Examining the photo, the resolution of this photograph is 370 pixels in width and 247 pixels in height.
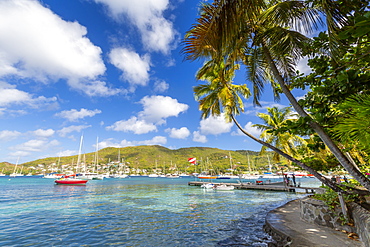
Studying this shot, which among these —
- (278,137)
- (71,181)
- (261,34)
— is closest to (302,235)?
(261,34)

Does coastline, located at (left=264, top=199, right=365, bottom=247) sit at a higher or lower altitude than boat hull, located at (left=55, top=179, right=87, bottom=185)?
lower

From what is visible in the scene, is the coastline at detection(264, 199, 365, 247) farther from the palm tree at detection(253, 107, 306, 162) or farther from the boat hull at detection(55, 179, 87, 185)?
the boat hull at detection(55, 179, 87, 185)

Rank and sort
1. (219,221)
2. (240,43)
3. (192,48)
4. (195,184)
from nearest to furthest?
(192,48)
(240,43)
(219,221)
(195,184)

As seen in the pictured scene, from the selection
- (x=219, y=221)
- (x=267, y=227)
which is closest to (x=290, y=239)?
(x=267, y=227)

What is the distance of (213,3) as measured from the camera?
3.40 m

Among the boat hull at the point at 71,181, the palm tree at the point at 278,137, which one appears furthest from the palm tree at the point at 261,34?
the boat hull at the point at 71,181

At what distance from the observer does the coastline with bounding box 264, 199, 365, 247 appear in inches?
219

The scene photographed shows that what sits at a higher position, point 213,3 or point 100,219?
point 213,3

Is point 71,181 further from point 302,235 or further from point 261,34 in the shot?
point 261,34

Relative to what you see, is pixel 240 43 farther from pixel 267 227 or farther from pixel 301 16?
pixel 267 227

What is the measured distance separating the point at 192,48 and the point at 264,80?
379 centimetres

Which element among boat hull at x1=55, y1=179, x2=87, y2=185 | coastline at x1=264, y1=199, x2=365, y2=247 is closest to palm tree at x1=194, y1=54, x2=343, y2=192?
coastline at x1=264, y1=199, x2=365, y2=247

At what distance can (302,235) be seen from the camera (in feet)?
20.9

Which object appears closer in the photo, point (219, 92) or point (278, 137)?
point (219, 92)
